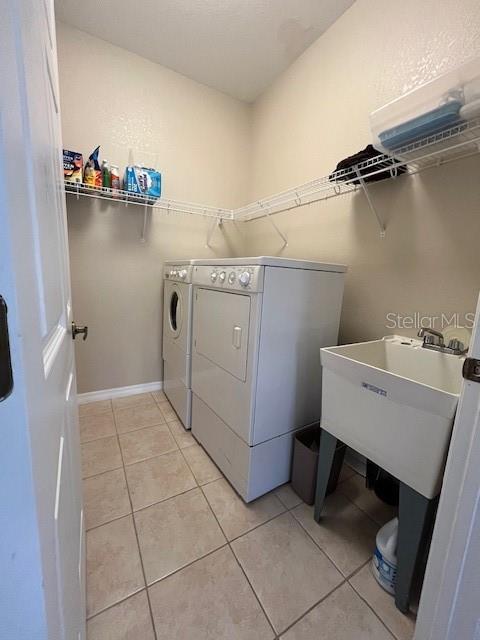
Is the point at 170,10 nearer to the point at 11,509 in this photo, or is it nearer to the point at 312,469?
the point at 11,509

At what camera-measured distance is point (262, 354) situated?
4.10 feet

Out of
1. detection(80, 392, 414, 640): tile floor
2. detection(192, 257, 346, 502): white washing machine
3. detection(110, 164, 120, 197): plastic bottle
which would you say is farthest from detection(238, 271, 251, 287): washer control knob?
detection(110, 164, 120, 197): plastic bottle

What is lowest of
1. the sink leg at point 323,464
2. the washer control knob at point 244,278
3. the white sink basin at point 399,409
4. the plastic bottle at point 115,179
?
the sink leg at point 323,464

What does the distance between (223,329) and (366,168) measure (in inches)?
45.4

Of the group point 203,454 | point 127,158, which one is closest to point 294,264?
point 203,454

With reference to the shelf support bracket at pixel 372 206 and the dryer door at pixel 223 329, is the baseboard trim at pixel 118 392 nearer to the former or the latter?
the dryer door at pixel 223 329

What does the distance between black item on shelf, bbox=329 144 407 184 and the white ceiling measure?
3.66 ft

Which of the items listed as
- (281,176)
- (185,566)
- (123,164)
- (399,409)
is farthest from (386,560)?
(123,164)

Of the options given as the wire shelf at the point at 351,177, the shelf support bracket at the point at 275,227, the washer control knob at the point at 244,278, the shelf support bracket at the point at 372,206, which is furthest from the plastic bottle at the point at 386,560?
the shelf support bracket at the point at 275,227

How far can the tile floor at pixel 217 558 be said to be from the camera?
92 centimetres

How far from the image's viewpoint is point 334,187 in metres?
1.74

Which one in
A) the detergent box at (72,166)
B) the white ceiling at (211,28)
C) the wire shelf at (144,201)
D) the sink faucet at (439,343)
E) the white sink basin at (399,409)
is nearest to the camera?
the white sink basin at (399,409)

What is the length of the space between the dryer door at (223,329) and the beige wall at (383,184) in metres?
0.86

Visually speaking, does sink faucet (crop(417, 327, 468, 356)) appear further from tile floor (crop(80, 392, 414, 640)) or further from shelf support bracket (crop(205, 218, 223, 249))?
shelf support bracket (crop(205, 218, 223, 249))
